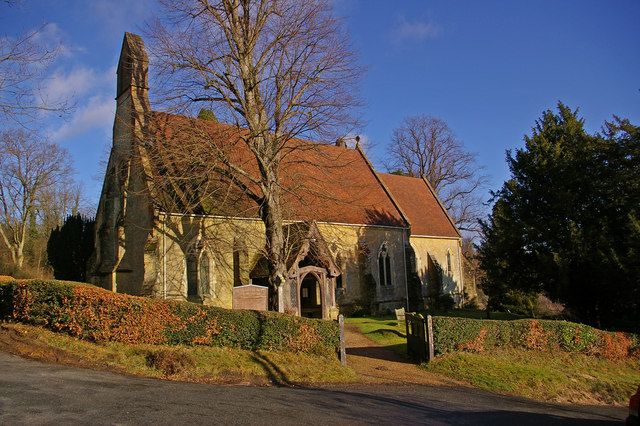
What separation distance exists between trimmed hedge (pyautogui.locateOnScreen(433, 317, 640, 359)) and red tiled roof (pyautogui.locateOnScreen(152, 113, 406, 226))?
262 inches

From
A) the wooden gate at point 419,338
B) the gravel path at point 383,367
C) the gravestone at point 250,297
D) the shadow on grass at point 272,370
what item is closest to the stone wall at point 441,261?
the gravel path at point 383,367

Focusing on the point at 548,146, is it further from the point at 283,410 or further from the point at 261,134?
the point at 283,410

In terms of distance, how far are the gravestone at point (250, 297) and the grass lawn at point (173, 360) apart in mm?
3956

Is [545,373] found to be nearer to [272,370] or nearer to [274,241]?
[272,370]

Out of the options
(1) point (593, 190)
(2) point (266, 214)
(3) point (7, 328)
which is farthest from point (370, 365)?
(1) point (593, 190)

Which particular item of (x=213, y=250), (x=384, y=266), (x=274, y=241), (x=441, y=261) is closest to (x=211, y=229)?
(x=213, y=250)

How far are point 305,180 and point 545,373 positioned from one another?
38.1ft

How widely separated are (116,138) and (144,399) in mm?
18807

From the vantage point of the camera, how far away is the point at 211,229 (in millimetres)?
22578

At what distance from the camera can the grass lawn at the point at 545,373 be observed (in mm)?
14750

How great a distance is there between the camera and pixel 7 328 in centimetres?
1381

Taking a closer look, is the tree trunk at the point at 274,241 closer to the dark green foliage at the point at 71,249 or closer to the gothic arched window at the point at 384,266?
the gothic arched window at the point at 384,266

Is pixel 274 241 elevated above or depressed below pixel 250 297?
above

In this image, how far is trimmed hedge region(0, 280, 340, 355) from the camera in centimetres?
1342
